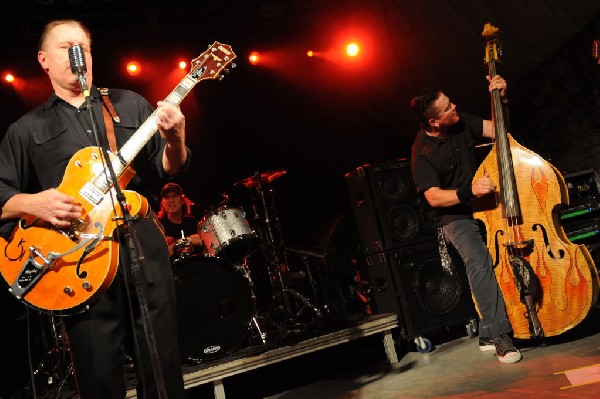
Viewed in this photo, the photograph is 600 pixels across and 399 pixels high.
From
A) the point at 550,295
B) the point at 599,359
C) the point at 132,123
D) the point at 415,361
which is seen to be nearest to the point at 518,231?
the point at 550,295

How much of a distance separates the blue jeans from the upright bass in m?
0.09

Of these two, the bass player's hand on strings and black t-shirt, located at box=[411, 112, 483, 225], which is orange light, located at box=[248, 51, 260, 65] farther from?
the bass player's hand on strings

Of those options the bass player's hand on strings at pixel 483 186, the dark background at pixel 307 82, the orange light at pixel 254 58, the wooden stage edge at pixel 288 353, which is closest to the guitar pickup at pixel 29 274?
the wooden stage edge at pixel 288 353

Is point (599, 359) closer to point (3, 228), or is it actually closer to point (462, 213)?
point (462, 213)

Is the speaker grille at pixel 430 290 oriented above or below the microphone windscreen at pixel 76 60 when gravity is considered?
below

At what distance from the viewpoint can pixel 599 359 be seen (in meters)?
3.35

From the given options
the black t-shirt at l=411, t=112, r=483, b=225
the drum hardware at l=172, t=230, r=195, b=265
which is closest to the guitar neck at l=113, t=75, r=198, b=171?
the black t-shirt at l=411, t=112, r=483, b=225

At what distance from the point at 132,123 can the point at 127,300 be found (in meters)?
0.80

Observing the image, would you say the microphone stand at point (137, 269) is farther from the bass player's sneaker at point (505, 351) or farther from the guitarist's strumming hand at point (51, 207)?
the bass player's sneaker at point (505, 351)

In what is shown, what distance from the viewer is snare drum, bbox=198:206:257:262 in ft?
19.2

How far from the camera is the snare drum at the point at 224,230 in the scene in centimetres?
586

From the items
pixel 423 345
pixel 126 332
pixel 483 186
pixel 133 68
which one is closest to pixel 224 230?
pixel 423 345

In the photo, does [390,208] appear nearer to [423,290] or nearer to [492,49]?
[423,290]

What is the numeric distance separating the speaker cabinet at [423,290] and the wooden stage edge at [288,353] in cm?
17
